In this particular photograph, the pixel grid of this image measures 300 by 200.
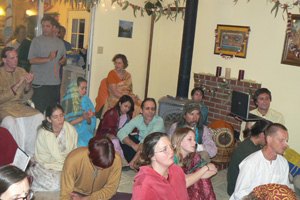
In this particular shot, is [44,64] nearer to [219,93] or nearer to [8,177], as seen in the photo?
[219,93]

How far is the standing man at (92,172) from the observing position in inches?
102

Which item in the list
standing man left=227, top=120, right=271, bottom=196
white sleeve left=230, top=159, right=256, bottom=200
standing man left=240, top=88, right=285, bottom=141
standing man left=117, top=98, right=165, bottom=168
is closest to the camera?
white sleeve left=230, top=159, right=256, bottom=200

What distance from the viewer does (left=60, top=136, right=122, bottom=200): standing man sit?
260 centimetres

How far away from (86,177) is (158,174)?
75 centimetres

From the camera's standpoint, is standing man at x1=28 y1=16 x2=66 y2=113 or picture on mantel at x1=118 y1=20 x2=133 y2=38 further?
picture on mantel at x1=118 y1=20 x2=133 y2=38

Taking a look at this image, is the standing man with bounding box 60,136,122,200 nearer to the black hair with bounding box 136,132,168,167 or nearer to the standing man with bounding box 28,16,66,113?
the black hair with bounding box 136,132,168,167

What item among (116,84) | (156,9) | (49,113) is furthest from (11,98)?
(156,9)

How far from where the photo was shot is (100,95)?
5.57 metres

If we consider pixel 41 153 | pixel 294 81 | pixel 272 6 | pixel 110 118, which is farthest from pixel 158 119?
pixel 272 6

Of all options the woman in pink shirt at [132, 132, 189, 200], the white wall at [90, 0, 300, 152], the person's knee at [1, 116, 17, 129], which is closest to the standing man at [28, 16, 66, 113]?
the white wall at [90, 0, 300, 152]

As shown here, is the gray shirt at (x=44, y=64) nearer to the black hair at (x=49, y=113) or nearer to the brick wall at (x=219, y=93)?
the black hair at (x=49, y=113)

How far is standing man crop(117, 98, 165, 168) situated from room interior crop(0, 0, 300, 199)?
0.28 meters


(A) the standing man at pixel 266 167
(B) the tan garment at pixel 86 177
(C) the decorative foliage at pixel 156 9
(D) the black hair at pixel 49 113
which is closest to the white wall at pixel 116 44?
(C) the decorative foliage at pixel 156 9

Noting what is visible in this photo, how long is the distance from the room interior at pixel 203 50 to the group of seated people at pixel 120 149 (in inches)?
26.4
